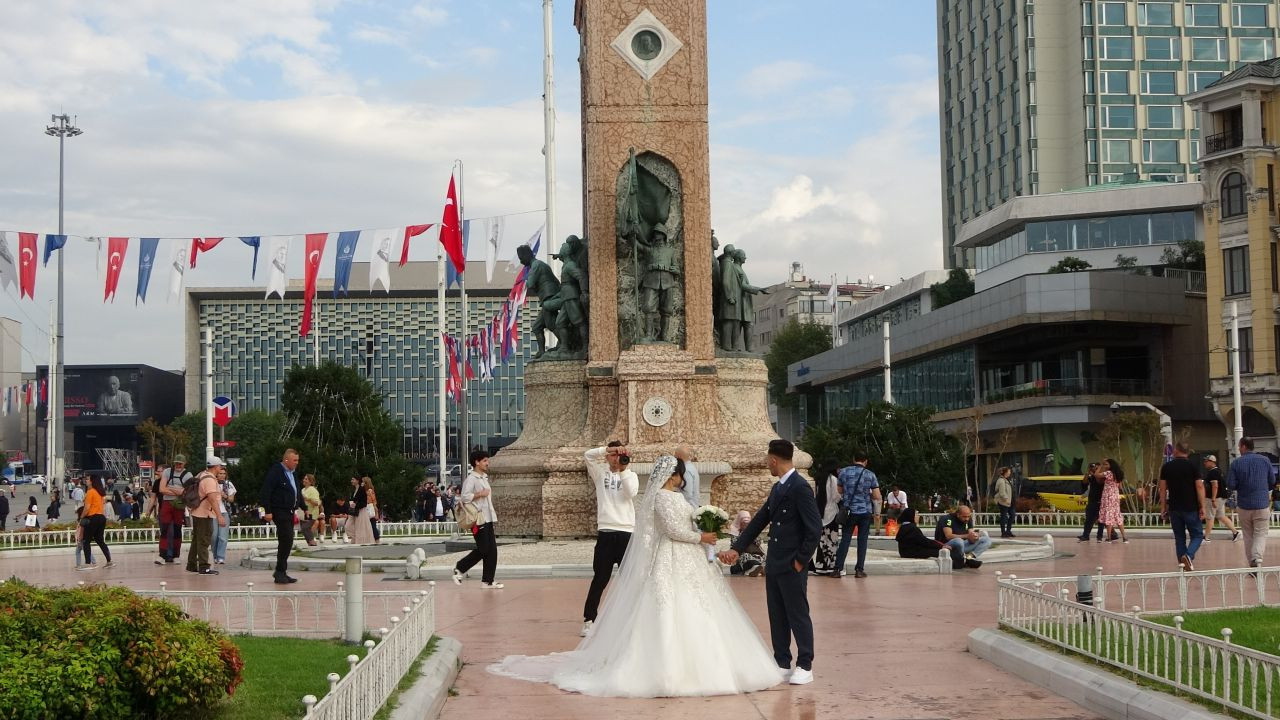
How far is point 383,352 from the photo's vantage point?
127 metres

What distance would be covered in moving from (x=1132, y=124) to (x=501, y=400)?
2690 inches

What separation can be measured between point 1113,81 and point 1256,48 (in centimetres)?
780

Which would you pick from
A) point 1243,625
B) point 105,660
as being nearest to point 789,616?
point 1243,625

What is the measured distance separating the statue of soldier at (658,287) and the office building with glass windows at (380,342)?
82.9 m

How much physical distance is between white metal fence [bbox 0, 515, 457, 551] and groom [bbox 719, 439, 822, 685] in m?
20.5

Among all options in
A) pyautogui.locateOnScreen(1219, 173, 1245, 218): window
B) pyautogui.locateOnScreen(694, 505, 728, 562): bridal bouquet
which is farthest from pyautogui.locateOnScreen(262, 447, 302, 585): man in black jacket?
pyautogui.locateOnScreen(1219, 173, 1245, 218): window

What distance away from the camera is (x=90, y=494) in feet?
77.4

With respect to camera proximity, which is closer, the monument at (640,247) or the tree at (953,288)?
the monument at (640,247)

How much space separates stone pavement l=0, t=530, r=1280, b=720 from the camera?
9.07 meters

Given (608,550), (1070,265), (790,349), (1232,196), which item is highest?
(1232,196)

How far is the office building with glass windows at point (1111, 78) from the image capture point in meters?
79.1

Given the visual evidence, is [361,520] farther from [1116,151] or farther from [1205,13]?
[1205,13]

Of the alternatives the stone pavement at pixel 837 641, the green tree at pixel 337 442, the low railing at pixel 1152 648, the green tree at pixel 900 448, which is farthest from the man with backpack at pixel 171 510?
the green tree at pixel 900 448

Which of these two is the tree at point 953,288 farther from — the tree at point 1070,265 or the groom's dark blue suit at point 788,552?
the groom's dark blue suit at point 788,552
